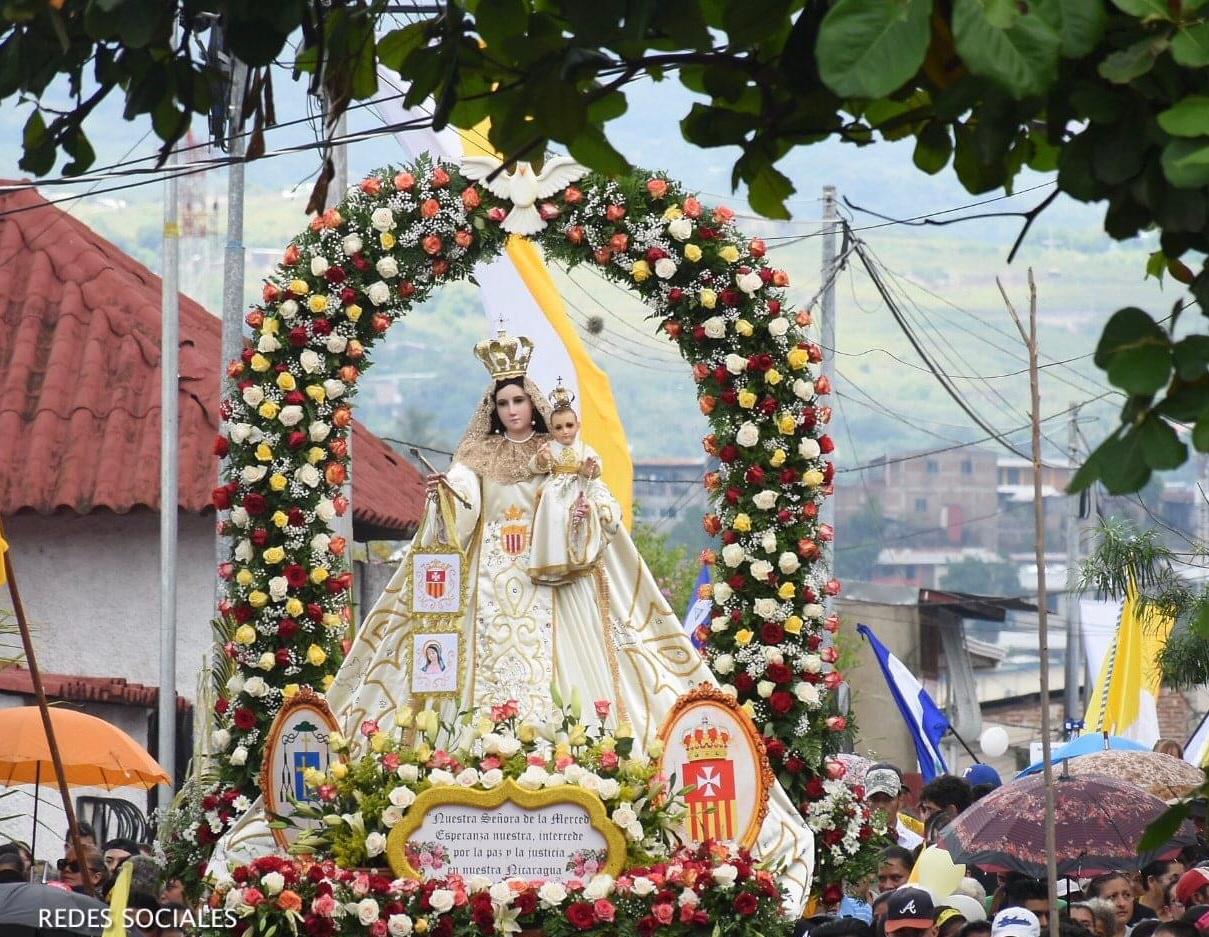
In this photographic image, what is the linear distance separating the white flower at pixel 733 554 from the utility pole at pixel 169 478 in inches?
217

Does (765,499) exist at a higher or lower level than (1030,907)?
higher

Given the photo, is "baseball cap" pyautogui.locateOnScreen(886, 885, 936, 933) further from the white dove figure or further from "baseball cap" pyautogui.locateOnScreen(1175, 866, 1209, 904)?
the white dove figure

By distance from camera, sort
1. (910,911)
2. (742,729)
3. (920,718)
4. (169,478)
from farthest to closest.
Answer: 1. (920,718)
2. (169,478)
3. (742,729)
4. (910,911)

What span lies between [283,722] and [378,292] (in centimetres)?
271

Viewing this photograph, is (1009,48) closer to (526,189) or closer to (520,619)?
(520,619)

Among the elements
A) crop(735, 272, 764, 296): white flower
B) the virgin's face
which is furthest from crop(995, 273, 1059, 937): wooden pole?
crop(735, 272, 764, 296): white flower

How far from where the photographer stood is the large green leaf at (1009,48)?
3.61 metres

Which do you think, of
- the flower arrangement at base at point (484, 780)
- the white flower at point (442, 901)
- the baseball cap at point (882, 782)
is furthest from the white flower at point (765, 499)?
the white flower at point (442, 901)

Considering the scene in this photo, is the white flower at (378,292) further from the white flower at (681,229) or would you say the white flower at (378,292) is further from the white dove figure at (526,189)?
the white flower at (681,229)

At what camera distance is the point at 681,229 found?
42.7 ft

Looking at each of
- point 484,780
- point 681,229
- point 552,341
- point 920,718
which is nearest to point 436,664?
point 484,780

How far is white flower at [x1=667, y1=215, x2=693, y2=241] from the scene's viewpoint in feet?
42.7

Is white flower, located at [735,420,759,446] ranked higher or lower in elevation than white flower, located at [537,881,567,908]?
higher

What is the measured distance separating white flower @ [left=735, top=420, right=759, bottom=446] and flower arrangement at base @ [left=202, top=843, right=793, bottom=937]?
3112 millimetres
